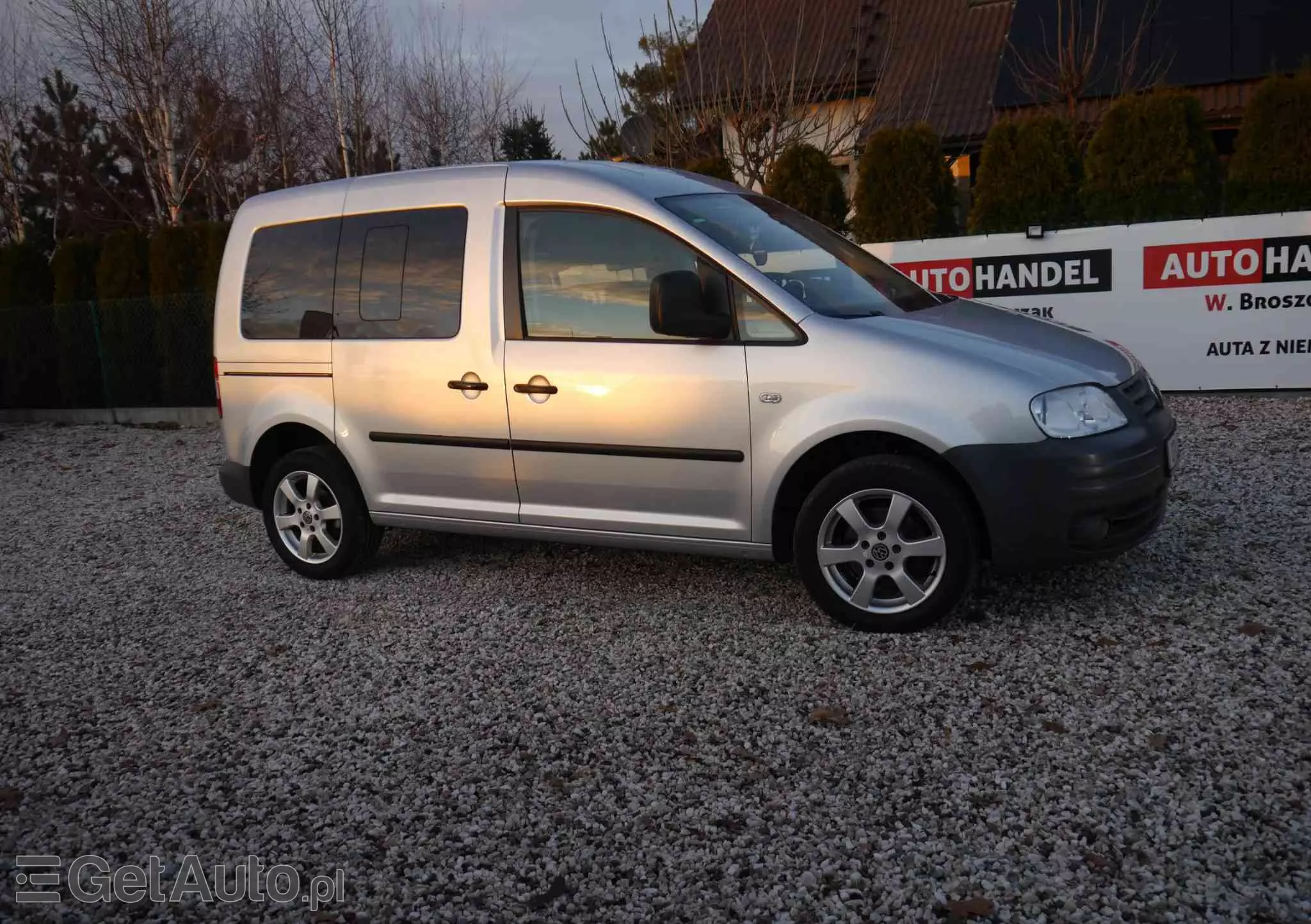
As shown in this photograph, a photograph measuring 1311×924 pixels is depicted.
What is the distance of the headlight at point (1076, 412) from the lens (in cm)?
414

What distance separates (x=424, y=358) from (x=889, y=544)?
97.0 inches

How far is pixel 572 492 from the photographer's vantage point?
5.04 meters

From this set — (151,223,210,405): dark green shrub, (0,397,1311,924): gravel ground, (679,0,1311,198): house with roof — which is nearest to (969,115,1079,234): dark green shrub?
(679,0,1311,198): house with roof

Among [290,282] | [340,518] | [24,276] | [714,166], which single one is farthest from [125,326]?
[340,518]

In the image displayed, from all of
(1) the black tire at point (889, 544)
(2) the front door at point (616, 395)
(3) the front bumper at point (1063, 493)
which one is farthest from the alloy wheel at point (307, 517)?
(3) the front bumper at point (1063, 493)

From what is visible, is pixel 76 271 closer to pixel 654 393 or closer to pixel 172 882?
pixel 654 393

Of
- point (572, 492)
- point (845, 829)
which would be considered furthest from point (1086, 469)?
point (572, 492)

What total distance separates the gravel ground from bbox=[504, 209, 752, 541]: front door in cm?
55

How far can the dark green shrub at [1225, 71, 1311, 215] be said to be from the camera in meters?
9.27

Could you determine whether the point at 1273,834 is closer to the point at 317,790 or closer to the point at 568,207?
the point at 317,790

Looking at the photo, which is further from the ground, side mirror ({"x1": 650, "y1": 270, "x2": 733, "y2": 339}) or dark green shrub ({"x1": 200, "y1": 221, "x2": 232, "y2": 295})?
dark green shrub ({"x1": 200, "y1": 221, "x2": 232, "y2": 295})

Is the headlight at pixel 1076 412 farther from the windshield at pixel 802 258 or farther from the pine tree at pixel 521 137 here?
the pine tree at pixel 521 137

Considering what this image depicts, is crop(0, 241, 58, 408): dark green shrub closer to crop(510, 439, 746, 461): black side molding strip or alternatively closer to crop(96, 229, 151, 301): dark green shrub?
crop(96, 229, 151, 301): dark green shrub

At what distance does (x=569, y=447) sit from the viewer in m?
4.96
